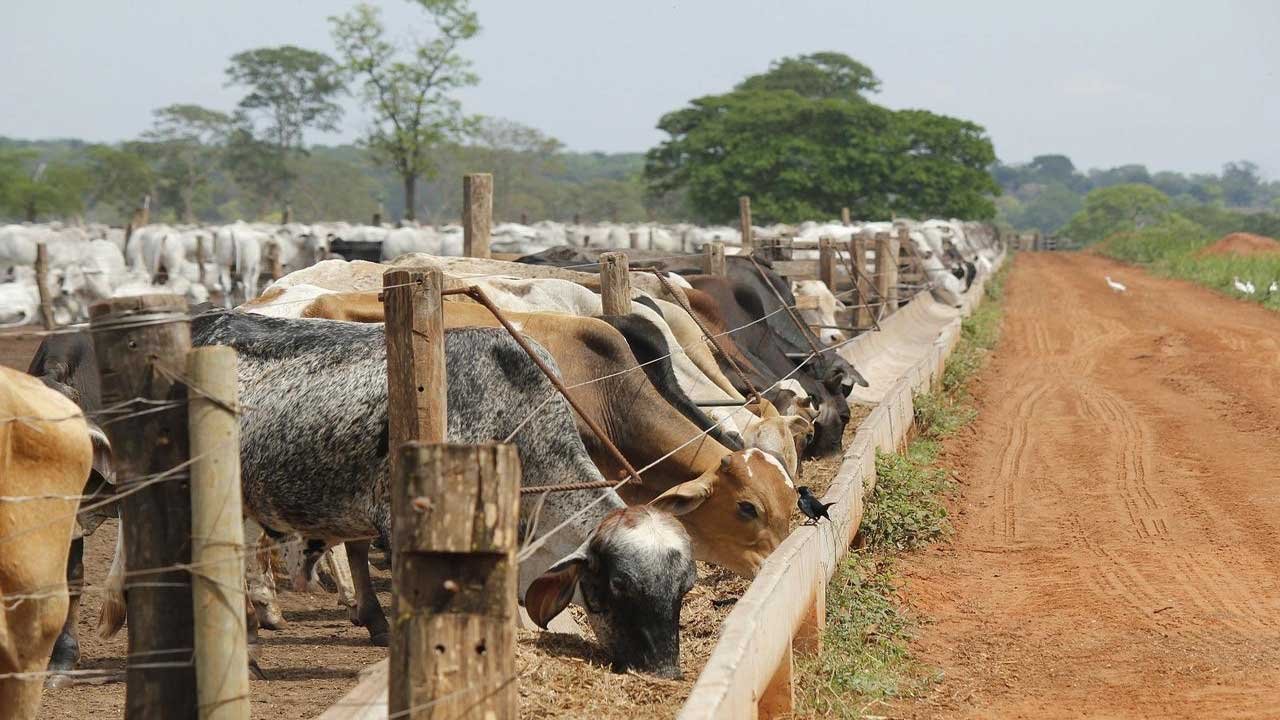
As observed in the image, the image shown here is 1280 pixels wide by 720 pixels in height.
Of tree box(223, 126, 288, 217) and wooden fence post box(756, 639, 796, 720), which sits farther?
tree box(223, 126, 288, 217)

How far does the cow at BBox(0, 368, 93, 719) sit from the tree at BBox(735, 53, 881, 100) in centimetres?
8072

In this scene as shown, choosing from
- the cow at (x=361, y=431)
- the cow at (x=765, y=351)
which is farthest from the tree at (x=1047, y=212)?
the cow at (x=361, y=431)

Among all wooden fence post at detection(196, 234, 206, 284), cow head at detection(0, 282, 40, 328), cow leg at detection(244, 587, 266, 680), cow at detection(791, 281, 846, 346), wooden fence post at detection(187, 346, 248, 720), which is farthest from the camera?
wooden fence post at detection(196, 234, 206, 284)

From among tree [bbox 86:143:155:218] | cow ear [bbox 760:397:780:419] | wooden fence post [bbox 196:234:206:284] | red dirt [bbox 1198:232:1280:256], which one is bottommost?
red dirt [bbox 1198:232:1280:256]

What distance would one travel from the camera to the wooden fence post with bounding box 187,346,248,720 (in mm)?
3443

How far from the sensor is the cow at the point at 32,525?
411 cm

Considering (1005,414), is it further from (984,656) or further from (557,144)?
(557,144)

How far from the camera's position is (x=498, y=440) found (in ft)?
21.2

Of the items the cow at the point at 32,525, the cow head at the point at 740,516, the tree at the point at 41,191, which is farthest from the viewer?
the tree at the point at 41,191

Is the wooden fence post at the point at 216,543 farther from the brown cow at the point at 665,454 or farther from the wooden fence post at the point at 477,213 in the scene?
the wooden fence post at the point at 477,213

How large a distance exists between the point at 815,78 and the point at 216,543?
82.7m

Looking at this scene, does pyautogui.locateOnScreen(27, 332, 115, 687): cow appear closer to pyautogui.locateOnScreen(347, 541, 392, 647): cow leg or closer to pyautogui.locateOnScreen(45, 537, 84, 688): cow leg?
pyautogui.locateOnScreen(45, 537, 84, 688): cow leg

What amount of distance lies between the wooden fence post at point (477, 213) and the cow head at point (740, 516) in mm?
5333

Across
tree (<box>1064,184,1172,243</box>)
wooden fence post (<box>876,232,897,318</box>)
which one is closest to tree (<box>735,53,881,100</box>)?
tree (<box>1064,184,1172,243</box>)
